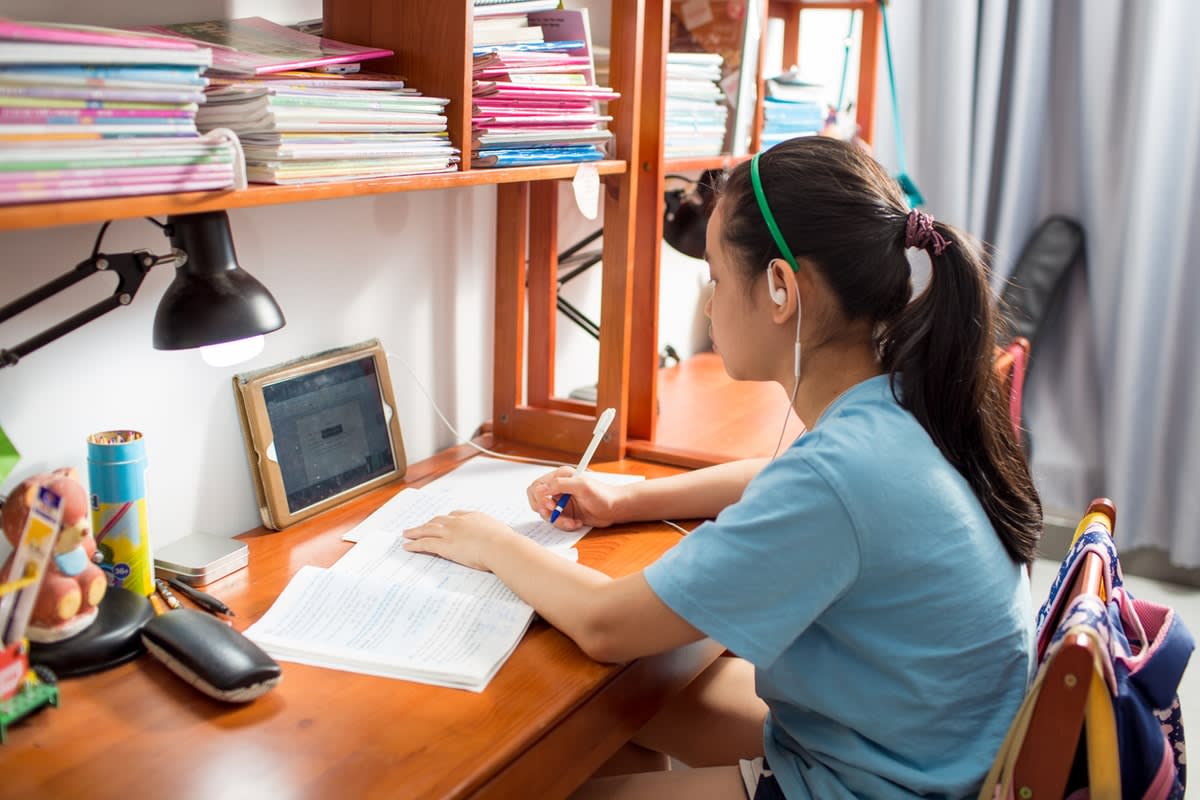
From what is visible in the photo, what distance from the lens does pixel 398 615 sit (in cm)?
117

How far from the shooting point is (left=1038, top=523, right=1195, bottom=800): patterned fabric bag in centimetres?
96

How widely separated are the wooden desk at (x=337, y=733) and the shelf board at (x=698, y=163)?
3.01 ft

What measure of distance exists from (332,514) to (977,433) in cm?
83

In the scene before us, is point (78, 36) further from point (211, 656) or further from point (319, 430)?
point (319, 430)

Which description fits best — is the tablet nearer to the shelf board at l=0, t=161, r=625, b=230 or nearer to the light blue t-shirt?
the shelf board at l=0, t=161, r=625, b=230

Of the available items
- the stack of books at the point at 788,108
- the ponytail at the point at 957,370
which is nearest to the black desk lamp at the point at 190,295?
the ponytail at the point at 957,370

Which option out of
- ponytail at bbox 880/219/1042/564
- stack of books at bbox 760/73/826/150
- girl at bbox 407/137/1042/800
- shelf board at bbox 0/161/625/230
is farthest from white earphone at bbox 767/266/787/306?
stack of books at bbox 760/73/826/150

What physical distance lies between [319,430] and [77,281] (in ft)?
1.55

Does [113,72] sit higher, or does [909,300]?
[113,72]

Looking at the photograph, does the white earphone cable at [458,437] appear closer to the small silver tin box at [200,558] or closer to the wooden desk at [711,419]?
the wooden desk at [711,419]

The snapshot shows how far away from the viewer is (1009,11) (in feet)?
9.46

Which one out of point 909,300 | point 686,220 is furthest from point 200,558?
point 686,220

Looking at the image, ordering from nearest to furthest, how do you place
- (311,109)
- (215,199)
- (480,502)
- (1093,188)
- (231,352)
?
(215,199)
(311,109)
(231,352)
(480,502)
(1093,188)

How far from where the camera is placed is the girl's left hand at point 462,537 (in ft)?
4.17
